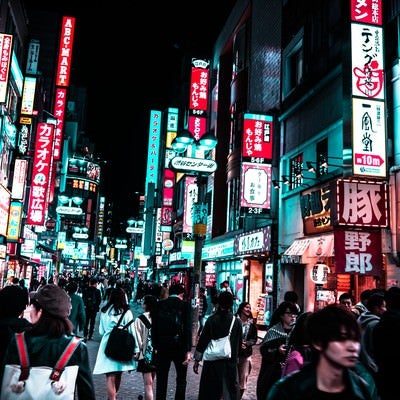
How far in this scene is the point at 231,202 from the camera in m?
32.6

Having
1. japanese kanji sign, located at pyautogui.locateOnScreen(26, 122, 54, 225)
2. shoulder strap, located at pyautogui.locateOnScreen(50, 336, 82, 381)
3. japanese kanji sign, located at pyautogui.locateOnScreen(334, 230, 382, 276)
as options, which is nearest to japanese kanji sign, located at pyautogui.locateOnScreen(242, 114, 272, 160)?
japanese kanji sign, located at pyautogui.locateOnScreen(334, 230, 382, 276)

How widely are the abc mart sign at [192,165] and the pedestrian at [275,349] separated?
1026 cm

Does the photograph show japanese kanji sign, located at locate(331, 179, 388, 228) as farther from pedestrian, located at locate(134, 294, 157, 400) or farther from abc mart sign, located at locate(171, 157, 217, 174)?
pedestrian, located at locate(134, 294, 157, 400)

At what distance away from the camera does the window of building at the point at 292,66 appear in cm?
2475

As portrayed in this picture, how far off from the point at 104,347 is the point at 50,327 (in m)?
5.13

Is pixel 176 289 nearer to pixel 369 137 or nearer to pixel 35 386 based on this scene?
pixel 35 386

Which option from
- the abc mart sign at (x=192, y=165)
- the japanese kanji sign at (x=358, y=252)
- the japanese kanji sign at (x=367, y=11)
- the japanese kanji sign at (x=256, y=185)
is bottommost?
the japanese kanji sign at (x=358, y=252)

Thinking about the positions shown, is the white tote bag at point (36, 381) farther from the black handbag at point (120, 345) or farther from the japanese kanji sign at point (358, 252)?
the japanese kanji sign at point (358, 252)

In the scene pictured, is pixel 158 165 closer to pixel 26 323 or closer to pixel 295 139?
pixel 295 139

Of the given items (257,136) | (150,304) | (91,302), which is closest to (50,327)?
(150,304)

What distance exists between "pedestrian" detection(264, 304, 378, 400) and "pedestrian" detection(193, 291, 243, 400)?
4.72 meters

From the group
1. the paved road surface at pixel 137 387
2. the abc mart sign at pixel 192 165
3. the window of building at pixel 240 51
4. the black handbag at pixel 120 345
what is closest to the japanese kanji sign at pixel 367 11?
the abc mart sign at pixel 192 165

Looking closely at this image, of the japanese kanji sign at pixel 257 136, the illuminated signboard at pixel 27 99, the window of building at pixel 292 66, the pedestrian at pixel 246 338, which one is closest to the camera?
the pedestrian at pixel 246 338

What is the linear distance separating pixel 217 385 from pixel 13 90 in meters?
30.0
